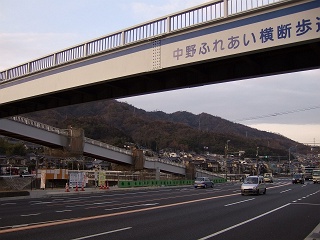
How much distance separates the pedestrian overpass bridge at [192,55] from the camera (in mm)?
13984

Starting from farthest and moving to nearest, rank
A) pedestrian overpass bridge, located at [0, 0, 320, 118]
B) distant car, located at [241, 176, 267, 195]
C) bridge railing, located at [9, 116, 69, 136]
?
bridge railing, located at [9, 116, 69, 136], distant car, located at [241, 176, 267, 195], pedestrian overpass bridge, located at [0, 0, 320, 118]

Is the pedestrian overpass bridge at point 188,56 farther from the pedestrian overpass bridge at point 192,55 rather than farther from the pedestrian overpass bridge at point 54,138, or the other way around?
the pedestrian overpass bridge at point 54,138

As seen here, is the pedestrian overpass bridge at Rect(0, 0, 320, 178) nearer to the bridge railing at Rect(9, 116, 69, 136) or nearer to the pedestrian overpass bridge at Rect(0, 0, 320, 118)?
the pedestrian overpass bridge at Rect(0, 0, 320, 118)

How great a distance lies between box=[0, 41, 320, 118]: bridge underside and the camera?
647 inches

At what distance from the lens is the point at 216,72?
1912 centimetres

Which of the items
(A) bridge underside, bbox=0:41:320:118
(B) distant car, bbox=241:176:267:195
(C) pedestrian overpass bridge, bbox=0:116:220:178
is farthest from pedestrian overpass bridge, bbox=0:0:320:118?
(C) pedestrian overpass bridge, bbox=0:116:220:178

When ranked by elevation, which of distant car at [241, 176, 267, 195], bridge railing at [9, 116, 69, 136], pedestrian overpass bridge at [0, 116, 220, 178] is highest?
bridge railing at [9, 116, 69, 136]

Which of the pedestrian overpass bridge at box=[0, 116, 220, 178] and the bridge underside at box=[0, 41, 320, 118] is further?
the pedestrian overpass bridge at box=[0, 116, 220, 178]

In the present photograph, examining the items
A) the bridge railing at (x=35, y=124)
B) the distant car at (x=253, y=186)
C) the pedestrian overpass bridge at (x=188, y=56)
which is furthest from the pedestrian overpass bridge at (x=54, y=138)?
the distant car at (x=253, y=186)

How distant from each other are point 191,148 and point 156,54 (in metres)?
155

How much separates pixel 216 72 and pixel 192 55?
2.91 m

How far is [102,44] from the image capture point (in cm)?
2120

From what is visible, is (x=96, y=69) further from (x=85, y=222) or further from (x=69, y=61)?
(x=85, y=222)

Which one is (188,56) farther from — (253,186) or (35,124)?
(35,124)
